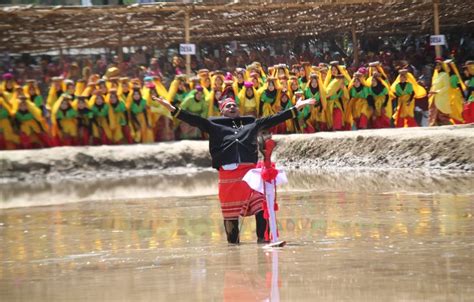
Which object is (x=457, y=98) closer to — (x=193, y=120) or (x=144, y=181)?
(x=144, y=181)

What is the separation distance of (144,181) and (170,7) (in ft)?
17.4

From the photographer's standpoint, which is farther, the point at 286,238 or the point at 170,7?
the point at 170,7

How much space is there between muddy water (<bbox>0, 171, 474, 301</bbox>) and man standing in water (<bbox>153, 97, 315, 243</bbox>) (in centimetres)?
30

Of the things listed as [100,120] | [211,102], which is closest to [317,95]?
[211,102]

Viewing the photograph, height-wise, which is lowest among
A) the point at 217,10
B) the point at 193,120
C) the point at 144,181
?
the point at 144,181

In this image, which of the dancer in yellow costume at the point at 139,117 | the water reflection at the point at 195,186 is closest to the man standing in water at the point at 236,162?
the water reflection at the point at 195,186

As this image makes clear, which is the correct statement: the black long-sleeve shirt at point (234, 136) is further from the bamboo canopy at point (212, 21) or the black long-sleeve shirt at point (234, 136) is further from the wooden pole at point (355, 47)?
the wooden pole at point (355, 47)

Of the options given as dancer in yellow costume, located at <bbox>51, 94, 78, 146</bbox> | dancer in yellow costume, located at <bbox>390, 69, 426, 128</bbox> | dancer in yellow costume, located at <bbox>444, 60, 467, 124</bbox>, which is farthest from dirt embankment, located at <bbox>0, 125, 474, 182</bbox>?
dancer in yellow costume, located at <bbox>390, 69, 426, 128</bbox>

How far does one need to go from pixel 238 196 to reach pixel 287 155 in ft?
33.2

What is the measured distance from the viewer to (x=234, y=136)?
11.0 meters

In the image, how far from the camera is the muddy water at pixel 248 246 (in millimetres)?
8219

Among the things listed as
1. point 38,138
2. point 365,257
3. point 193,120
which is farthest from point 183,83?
point 365,257

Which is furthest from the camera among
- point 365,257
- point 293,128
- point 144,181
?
point 293,128

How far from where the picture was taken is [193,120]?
1110 cm
